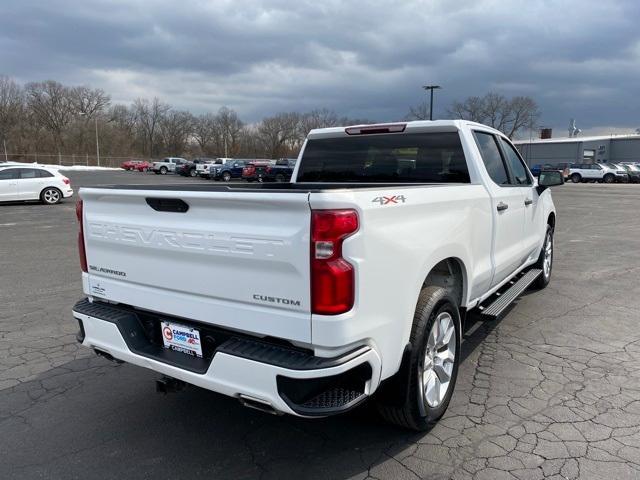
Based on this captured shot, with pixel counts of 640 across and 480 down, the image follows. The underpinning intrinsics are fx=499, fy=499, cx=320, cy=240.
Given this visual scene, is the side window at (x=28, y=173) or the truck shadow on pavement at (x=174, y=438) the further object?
the side window at (x=28, y=173)

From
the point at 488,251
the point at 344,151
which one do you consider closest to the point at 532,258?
the point at 488,251

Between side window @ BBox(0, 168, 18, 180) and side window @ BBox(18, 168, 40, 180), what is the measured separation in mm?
163

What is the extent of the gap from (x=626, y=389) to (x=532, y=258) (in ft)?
7.90

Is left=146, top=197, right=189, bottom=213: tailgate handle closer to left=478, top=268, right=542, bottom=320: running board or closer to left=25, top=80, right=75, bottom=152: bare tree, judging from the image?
left=478, top=268, right=542, bottom=320: running board

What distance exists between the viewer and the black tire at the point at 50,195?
19422mm

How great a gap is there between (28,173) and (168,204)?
64.1 feet

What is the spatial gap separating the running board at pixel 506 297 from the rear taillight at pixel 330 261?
2128 millimetres

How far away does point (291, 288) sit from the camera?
237 cm

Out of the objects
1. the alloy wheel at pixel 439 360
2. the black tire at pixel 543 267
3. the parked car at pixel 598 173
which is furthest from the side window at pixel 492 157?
the parked car at pixel 598 173

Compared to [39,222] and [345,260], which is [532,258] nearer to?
[345,260]

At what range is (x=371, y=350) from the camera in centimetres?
249

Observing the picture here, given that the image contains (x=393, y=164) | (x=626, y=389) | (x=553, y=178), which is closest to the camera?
(x=626, y=389)

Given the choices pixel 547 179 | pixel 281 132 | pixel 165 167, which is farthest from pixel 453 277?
pixel 281 132

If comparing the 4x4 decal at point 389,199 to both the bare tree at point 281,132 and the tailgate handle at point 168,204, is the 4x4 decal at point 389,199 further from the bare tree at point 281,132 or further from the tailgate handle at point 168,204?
the bare tree at point 281,132
